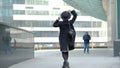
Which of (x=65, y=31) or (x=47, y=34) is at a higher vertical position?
(x=65, y=31)

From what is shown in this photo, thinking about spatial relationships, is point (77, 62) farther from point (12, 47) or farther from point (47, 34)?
point (47, 34)

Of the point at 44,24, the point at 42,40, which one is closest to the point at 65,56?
the point at 42,40

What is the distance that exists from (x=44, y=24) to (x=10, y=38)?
231ft

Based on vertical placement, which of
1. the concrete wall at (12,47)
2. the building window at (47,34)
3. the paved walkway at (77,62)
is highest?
the concrete wall at (12,47)

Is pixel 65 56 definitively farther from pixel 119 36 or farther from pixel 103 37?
pixel 103 37

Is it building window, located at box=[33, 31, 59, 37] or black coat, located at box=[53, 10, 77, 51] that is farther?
building window, located at box=[33, 31, 59, 37]

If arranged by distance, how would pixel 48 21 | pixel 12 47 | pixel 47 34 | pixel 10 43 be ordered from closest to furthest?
pixel 10 43 < pixel 12 47 < pixel 47 34 < pixel 48 21

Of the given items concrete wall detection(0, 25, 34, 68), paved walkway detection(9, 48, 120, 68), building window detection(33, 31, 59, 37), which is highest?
concrete wall detection(0, 25, 34, 68)

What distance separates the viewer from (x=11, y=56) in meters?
12.9

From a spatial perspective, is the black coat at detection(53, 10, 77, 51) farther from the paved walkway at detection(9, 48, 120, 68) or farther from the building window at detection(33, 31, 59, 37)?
the building window at detection(33, 31, 59, 37)

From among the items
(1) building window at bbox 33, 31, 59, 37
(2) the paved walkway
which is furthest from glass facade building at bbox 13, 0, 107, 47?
(2) the paved walkway

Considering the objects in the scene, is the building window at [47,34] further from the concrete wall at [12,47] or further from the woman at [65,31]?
the woman at [65,31]

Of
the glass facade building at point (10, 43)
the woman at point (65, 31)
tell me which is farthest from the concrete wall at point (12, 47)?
the woman at point (65, 31)

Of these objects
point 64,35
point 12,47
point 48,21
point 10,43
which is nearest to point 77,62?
point 12,47
